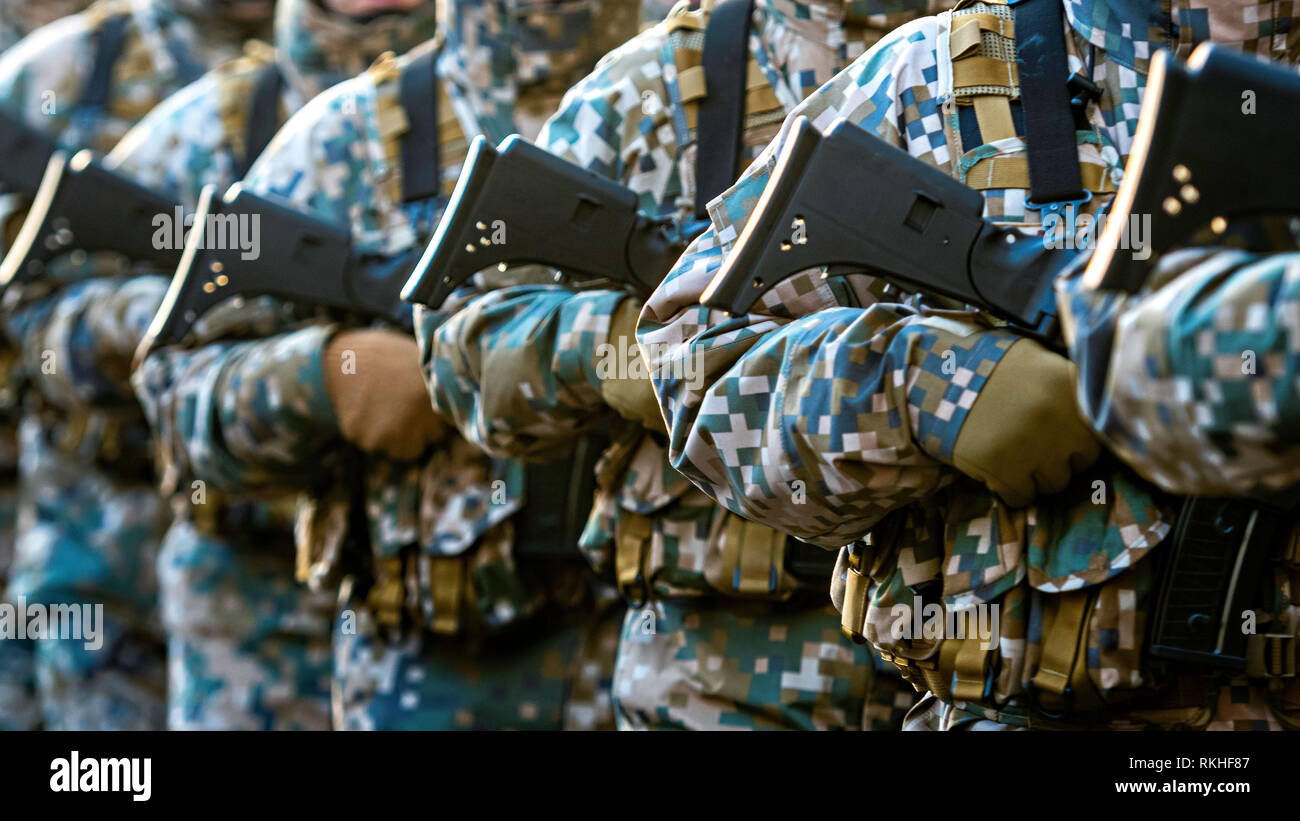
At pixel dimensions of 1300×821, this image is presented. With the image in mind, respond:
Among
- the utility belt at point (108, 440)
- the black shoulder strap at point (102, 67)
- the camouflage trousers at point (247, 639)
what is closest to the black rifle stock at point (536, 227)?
the camouflage trousers at point (247, 639)

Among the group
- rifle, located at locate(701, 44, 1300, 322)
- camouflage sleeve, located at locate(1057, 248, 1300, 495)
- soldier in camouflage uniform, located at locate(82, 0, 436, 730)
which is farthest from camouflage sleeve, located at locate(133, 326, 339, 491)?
camouflage sleeve, located at locate(1057, 248, 1300, 495)

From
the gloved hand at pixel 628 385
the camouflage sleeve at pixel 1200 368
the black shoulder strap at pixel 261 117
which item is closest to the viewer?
the camouflage sleeve at pixel 1200 368

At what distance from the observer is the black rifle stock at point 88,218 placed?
4.99 metres

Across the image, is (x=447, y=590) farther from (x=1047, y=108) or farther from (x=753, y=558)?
(x=1047, y=108)

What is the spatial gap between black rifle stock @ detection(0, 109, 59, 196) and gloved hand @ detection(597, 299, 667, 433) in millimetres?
3326

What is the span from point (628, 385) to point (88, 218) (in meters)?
2.34

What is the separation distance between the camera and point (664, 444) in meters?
3.49

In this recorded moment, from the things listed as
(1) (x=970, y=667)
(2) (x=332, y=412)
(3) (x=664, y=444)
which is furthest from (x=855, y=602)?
(2) (x=332, y=412)

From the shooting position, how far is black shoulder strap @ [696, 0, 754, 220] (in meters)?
3.37

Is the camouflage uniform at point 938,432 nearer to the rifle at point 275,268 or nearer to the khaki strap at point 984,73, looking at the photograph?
the khaki strap at point 984,73

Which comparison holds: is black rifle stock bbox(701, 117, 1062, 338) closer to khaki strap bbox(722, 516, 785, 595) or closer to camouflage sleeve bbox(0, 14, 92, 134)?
khaki strap bbox(722, 516, 785, 595)

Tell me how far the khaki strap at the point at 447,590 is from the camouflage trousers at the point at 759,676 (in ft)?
2.30

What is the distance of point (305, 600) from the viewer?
5.02 metres
